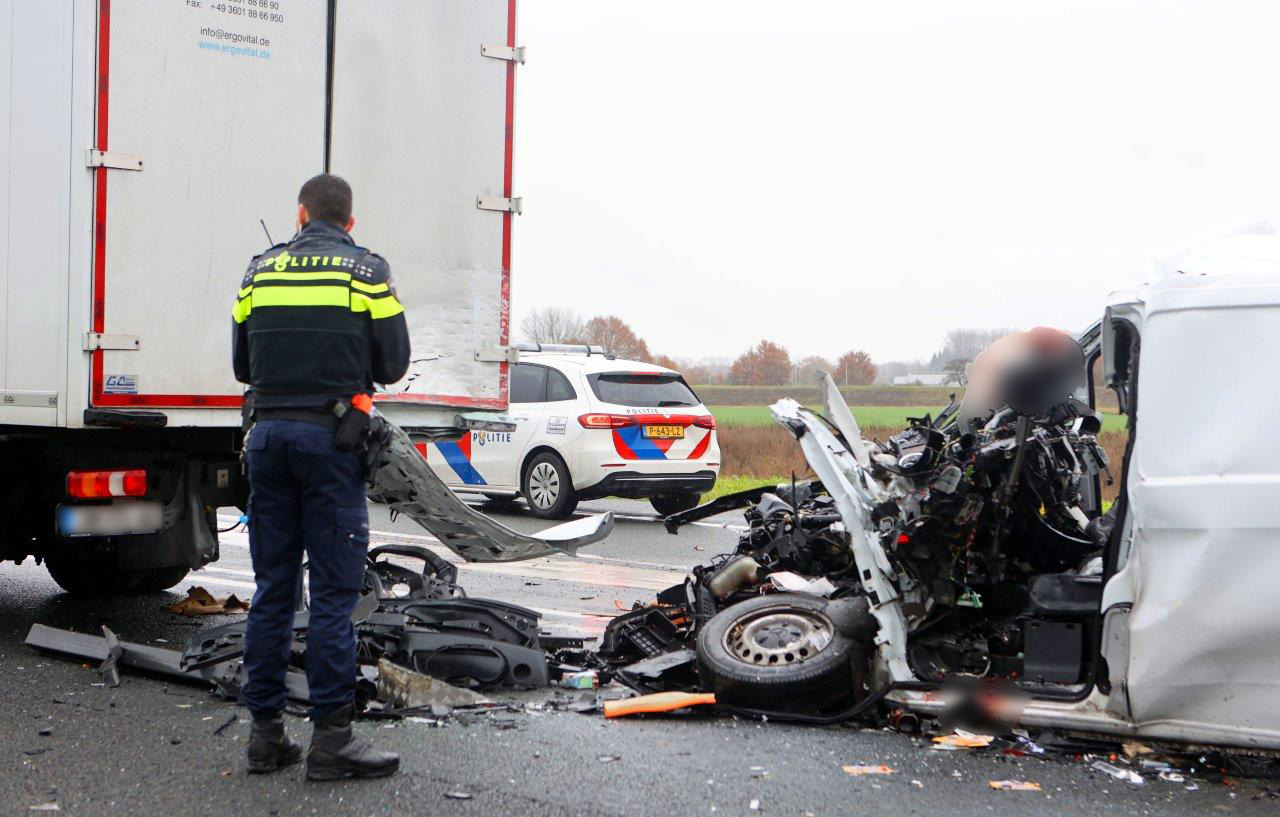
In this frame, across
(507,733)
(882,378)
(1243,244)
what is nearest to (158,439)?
(507,733)

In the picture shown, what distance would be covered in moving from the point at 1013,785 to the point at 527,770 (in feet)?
5.13

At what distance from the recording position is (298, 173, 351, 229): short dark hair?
434 cm

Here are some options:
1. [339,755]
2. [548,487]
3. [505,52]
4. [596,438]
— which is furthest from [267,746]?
[548,487]

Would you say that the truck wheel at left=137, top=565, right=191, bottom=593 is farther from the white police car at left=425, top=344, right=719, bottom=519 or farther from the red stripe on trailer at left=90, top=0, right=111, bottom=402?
the white police car at left=425, top=344, right=719, bottom=519

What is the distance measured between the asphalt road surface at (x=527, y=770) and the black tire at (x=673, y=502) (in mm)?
8064

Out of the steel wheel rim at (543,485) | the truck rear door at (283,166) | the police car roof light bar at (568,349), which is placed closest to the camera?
the truck rear door at (283,166)

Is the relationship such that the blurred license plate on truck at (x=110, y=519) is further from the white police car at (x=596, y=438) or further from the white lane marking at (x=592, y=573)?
the white police car at (x=596, y=438)

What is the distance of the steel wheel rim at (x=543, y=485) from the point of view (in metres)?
12.8

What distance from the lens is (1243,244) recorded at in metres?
4.23

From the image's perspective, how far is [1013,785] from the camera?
13.2 ft

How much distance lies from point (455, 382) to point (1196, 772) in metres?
3.97

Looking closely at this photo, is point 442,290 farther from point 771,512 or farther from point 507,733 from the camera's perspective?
point 507,733

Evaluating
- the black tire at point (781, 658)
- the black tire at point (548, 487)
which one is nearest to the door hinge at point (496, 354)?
the black tire at point (781, 658)

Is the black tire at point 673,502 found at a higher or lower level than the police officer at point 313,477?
lower
